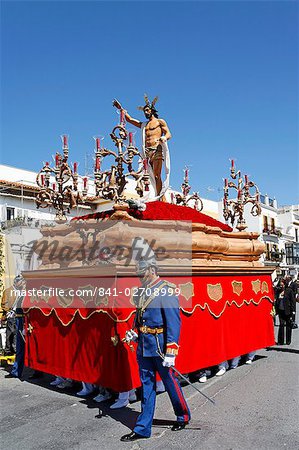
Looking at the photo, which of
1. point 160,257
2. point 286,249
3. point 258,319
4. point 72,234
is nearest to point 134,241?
point 160,257

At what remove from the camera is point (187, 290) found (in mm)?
7375

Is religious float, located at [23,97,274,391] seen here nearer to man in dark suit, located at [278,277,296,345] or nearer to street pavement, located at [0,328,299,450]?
street pavement, located at [0,328,299,450]

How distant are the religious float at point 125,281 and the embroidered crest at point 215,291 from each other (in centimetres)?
2

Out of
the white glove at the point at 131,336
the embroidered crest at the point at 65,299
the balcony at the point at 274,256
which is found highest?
the balcony at the point at 274,256

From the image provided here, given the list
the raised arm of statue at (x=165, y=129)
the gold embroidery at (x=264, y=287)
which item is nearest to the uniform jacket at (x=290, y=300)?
the gold embroidery at (x=264, y=287)

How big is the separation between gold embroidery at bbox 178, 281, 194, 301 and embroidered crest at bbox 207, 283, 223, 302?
1.86 feet

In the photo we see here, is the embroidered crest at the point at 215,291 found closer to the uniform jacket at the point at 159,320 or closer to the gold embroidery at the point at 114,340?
the gold embroidery at the point at 114,340

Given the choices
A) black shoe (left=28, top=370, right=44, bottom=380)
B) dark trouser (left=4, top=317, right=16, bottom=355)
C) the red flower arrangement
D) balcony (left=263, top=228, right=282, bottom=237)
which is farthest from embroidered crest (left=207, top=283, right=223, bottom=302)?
balcony (left=263, top=228, right=282, bottom=237)

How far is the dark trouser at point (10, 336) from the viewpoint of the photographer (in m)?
9.64

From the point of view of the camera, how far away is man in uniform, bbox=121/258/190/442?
5125mm

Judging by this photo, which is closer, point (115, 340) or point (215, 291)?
point (115, 340)

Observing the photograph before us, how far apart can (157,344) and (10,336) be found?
5.70 metres

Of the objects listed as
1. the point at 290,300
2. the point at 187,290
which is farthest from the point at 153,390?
the point at 290,300

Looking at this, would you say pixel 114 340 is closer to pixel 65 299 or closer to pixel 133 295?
pixel 133 295
